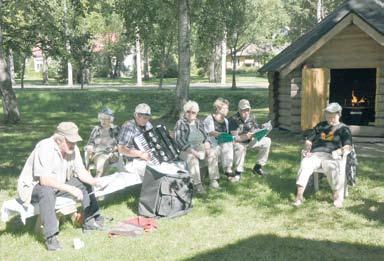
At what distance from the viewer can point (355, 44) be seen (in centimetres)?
1372

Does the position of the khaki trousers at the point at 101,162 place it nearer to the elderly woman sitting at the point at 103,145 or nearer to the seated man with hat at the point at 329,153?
the elderly woman sitting at the point at 103,145

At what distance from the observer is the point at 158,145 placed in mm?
8055

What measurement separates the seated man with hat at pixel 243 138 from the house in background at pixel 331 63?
525 cm

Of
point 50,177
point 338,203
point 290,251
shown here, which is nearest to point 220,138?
point 338,203

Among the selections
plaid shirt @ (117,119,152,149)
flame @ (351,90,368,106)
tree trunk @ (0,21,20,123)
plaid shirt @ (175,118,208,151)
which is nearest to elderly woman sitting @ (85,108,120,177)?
plaid shirt @ (117,119,152,149)

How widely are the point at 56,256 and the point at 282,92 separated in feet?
37.5

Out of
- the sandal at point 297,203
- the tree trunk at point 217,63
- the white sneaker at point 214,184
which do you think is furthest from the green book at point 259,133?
the tree trunk at point 217,63

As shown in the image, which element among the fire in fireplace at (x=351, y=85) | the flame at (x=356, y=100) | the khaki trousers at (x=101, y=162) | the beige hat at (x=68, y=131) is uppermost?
the fire in fireplace at (x=351, y=85)

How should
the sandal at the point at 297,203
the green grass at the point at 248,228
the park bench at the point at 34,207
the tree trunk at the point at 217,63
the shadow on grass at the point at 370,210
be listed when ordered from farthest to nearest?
the tree trunk at the point at 217,63
the sandal at the point at 297,203
the shadow on grass at the point at 370,210
the park bench at the point at 34,207
the green grass at the point at 248,228

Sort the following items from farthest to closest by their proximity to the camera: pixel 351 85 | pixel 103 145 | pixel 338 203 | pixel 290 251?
1. pixel 351 85
2. pixel 103 145
3. pixel 338 203
4. pixel 290 251

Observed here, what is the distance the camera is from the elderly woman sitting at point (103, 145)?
27.4ft

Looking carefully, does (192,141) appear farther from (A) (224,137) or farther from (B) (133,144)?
(B) (133,144)

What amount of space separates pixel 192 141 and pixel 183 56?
9.99m

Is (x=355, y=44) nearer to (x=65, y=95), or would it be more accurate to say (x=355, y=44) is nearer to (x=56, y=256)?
(x=56, y=256)
